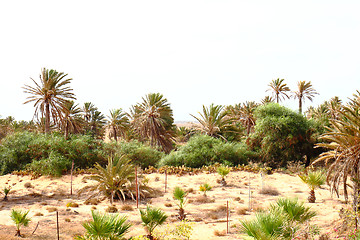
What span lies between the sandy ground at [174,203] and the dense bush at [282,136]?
2886 mm

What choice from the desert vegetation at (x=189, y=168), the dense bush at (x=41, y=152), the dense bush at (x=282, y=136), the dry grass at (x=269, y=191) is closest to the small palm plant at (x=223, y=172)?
the desert vegetation at (x=189, y=168)

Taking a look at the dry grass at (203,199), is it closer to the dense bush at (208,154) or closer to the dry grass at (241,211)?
the dry grass at (241,211)

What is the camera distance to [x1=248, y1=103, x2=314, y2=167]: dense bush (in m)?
22.2

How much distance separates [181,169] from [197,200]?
677 cm

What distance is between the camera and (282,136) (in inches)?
882

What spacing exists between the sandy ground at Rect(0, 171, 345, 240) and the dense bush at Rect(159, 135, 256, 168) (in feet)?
9.44

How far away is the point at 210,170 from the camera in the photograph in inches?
837

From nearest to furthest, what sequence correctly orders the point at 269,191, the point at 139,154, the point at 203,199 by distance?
the point at 203,199 < the point at 269,191 < the point at 139,154

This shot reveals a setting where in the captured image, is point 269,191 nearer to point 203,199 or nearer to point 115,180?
point 203,199

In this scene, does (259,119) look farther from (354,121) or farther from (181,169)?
(354,121)

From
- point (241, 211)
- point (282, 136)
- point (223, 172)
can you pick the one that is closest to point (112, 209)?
point (241, 211)

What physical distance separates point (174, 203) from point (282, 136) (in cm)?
1152

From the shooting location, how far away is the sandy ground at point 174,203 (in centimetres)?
1045

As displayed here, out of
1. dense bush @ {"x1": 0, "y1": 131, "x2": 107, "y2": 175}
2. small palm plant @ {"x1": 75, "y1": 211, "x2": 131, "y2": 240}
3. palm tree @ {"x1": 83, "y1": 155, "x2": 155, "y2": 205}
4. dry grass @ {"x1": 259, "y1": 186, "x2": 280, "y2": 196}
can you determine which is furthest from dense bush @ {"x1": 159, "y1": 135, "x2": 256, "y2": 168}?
small palm plant @ {"x1": 75, "y1": 211, "x2": 131, "y2": 240}
